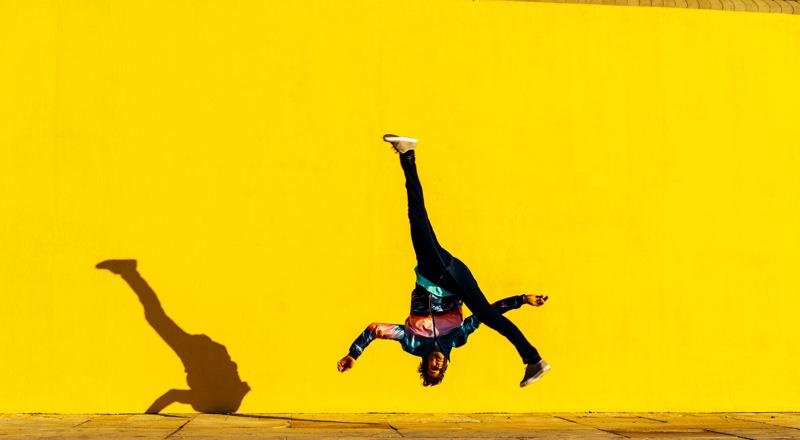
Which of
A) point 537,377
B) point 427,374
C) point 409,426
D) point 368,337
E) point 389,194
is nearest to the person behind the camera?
point 409,426

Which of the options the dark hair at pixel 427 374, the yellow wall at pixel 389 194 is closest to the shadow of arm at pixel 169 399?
the yellow wall at pixel 389 194

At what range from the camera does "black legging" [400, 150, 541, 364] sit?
413 inches

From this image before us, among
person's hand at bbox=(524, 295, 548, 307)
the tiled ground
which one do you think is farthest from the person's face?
person's hand at bbox=(524, 295, 548, 307)

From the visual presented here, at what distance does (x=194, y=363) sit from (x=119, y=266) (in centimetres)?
135

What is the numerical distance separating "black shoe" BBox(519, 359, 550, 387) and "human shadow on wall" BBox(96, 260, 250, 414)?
3.10 metres

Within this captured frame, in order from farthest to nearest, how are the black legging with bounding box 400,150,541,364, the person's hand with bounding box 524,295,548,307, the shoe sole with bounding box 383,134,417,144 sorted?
the person's hand with bounding box 524,295,548,307, the black legging with bounding box 400,150,541,364, the shoe sole with bounding box 383,134,417,144

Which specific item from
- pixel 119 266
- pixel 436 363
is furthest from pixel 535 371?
pixel 119 266

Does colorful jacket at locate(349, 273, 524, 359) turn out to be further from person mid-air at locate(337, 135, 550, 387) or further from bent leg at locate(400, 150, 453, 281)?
bent leg at locate(400, 150, 453, 281)

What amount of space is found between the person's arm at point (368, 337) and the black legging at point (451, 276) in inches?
27.0

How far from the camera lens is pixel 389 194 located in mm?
11094

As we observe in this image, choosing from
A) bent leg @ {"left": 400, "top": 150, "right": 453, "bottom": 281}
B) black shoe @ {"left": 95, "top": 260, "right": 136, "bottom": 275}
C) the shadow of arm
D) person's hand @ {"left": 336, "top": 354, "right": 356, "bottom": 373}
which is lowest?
the shadow of arm

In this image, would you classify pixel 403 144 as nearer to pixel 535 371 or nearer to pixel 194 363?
pixel 535 371

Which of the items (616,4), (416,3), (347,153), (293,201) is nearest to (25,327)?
(293,201)

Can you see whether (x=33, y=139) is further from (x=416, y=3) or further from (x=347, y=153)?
(x=416, y=3)
